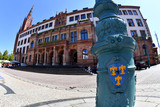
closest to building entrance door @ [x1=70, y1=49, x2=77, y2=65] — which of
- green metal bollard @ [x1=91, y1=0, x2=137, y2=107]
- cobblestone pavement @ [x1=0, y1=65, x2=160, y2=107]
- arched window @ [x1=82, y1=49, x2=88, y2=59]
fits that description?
arched window @ [x1=82, y1=49, x2=88, y2=59]

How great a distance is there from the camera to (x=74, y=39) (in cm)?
2248

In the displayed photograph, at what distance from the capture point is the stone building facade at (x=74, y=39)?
64.4 feet

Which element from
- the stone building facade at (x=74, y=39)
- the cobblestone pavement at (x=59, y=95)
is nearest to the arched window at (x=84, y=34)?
the stone building facade at (x=74, y=39)

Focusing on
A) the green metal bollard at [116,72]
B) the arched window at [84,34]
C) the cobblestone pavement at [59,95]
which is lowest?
the cobblestone pavement at [59,95]

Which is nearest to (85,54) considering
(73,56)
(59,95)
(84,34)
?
(73,56)

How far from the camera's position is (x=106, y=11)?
6.18 feet

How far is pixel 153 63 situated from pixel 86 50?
60.2ft

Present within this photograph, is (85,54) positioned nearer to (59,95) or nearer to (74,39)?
(74,39)

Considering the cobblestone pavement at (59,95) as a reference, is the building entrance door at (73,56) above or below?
above

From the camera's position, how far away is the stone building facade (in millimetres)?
19616

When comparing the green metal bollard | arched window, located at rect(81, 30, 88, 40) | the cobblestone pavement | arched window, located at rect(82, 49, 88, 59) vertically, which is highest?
arched window, located at rect(81, 30, 88, 40)

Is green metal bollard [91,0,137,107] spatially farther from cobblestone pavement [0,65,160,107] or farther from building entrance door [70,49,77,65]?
building entrance door [70,49,77,65]

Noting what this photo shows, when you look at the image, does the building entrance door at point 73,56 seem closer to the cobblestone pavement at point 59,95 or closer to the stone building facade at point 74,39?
the stone building facade at point 74,39

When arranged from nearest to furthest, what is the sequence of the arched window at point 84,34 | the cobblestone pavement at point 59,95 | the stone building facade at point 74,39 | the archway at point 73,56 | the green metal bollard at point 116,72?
the green metal bollard at point 116,72
the cobblestone pavement at point 59,95
the stone building facade at point 74,39
the arched window at point 84,34
the archway at point 73,56
